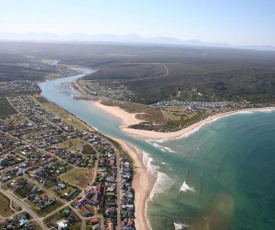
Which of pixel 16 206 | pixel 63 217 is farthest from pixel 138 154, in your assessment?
pixel 16 206

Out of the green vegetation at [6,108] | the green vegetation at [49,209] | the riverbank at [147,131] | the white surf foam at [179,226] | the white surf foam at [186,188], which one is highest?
the white surf foam at [186,188]

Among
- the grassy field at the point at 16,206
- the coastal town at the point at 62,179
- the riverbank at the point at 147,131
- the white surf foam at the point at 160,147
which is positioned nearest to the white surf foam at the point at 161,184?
the coastal town at the point at 62,179

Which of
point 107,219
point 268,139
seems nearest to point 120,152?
point 107,219

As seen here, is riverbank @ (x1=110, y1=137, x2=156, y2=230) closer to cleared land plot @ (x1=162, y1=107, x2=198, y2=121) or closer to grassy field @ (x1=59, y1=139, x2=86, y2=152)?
grassy field @ (x1=59, y1=139, x2=86, y2=152)

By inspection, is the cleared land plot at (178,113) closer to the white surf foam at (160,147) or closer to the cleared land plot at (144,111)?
the cleared land plot at (144,111)

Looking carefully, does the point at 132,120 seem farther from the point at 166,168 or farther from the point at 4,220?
the point at 4,220

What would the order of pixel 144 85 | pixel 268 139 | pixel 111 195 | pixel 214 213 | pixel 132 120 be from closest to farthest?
pixel 214 213
pixel 111 195
pixel 268 139
pixel 132 120
pixel 144 85

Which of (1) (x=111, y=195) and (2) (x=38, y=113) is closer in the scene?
(1) (x=111, y=195)

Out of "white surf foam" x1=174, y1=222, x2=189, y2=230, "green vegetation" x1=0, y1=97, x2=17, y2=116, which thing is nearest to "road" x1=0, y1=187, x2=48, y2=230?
"white surf foam" x1=174, y1=222, x2=189, y2=230
